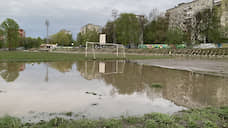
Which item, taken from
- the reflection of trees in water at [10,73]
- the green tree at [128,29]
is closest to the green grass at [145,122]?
the reflection of trees in water at [10,73]

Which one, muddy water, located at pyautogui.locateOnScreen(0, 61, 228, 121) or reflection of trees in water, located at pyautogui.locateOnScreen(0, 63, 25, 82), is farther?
reflection of trees in water, located at pyautogui.locateOnScreen(0, 63, 25, 82)

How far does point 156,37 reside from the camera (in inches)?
2389

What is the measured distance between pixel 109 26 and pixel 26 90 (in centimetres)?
7199

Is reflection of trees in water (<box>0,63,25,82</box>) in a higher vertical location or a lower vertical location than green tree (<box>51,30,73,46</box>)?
lower

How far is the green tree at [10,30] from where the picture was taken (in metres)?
53.5

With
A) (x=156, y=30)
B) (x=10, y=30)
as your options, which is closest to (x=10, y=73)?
(x=10, y=30)

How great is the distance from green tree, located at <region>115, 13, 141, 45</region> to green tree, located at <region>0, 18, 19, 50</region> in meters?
34.0

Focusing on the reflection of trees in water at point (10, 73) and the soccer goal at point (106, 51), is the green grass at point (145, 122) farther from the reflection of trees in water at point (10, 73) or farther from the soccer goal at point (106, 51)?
the soccer goal at point (106, 51)

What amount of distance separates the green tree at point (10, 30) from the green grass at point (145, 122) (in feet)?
200

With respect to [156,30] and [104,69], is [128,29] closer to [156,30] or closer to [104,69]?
[156,30]

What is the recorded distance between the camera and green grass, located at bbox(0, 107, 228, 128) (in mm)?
2949

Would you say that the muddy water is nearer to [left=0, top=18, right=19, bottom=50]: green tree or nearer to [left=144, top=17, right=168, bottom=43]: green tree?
[left=144, top=17, right=168, bottom=43]: green tree

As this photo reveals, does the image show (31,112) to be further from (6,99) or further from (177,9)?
(177,9)

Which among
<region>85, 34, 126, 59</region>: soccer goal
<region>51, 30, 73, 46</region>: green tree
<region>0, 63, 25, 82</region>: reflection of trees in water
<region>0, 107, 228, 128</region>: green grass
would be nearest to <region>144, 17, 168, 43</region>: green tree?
<region>85, 34, 126, 59</region>: soccer goal
